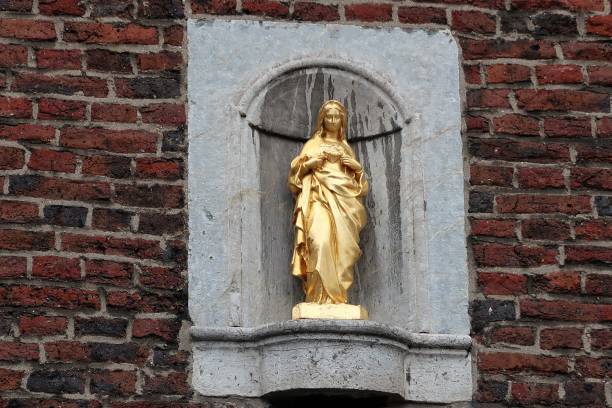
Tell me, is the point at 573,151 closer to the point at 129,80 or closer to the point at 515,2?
the point at 515,2

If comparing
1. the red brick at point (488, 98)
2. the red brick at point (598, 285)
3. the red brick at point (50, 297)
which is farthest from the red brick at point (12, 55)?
the red brick at point (598, 285)

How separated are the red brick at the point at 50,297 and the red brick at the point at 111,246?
167 mm

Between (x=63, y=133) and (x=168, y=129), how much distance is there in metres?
0.40

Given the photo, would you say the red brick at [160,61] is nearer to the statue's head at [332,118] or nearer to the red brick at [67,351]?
the statue's head at [332,118]

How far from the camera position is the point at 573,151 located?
7.38 meters

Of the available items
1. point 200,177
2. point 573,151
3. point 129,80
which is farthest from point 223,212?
point 573,151

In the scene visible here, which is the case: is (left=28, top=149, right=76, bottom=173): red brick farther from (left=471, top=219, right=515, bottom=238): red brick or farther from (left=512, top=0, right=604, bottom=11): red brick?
(left=512, top=0, right=604, bottom=11): red brick

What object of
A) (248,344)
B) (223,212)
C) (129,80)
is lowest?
(248,344)

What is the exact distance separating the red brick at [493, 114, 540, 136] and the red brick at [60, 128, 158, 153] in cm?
136

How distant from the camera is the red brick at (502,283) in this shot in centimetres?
711

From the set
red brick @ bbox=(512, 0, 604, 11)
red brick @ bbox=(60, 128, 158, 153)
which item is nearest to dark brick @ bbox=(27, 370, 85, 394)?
red brick @ bbox=(60, 128, 158, 153)

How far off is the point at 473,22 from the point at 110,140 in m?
1.56

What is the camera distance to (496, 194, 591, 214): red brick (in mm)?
7254

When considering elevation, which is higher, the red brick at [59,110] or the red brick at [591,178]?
the red brick at [59,110]
